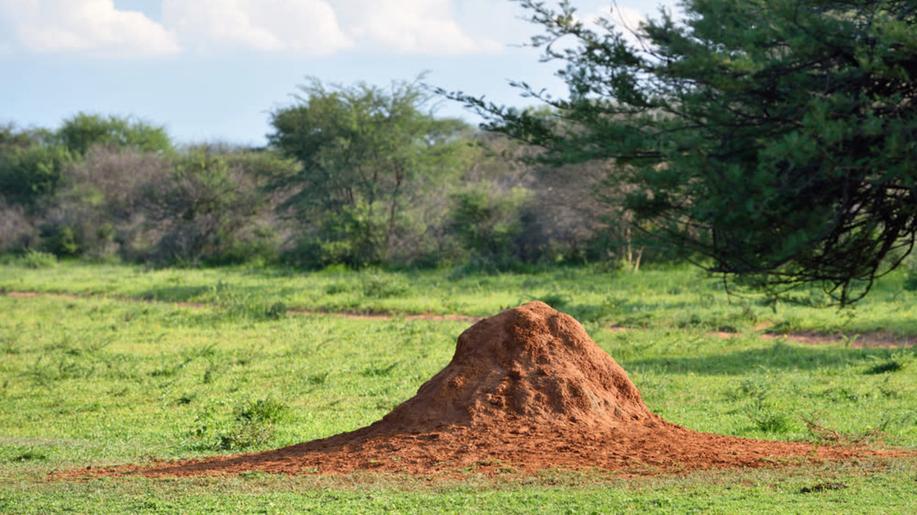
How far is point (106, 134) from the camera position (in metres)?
54.9

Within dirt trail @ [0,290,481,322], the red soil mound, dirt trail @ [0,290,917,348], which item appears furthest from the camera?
dirt trail @ [0,290,481,322]

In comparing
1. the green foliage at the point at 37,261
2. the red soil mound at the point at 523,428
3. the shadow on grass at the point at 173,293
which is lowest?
the green foliage at the point at 37,261

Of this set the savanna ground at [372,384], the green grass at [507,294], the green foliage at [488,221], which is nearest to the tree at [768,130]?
the savanna ground at [372,384]

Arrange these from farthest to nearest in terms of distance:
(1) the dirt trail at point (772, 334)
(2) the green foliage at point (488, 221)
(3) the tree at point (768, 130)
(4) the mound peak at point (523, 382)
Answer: (2) the green foliage at point (488, 221) < (1) the dirt trail at point (772, 334) < (4) the mound peak at point (523, 382) < (3) the tree at point (768, 130)

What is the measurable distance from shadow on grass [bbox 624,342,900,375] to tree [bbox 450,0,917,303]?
21.9 feet

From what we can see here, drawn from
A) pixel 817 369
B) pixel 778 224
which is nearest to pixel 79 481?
pixel 778 224

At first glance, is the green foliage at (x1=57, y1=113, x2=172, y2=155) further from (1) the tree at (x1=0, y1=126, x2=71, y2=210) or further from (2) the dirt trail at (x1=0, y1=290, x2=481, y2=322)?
(2) the dirt trail at (x1=0, y1=290, x2=481, y2=322)

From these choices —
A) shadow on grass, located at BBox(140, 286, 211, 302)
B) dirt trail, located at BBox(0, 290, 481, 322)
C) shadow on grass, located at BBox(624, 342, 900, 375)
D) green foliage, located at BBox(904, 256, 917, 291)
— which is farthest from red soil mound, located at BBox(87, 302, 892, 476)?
shadow on grass, located at BBox(140, 286, 211, 302)

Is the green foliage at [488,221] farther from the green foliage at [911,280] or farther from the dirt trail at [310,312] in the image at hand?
the green foliage at [911,280]

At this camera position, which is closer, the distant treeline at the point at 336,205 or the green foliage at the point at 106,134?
the distant treeline at the point at 336,205

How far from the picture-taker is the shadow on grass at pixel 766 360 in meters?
14.5

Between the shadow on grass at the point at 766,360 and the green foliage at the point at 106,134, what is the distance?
41613 millimetres

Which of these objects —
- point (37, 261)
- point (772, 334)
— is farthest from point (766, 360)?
point (37, 261)

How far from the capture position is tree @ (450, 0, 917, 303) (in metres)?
6.50
